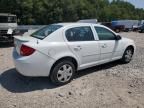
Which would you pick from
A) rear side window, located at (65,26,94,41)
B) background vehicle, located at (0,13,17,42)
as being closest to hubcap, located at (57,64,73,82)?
rear side window, located at (65,26,94,41)

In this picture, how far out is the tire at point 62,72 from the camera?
17.2 ft

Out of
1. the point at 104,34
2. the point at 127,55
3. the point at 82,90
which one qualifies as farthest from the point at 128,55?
the point at 82,90

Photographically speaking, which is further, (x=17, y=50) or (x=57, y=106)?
(x=17, y=50)

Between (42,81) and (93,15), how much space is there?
2359 inches

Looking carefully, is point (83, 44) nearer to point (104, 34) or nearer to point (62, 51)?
point (62, 51)

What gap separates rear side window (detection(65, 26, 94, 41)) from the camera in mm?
5535

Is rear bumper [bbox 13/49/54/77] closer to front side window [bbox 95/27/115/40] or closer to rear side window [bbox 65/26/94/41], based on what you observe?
rear side window [bbox 65/26/94/41]

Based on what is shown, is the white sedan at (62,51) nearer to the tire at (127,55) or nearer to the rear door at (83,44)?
the rear door at (83,44)

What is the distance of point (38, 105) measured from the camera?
14.5ft

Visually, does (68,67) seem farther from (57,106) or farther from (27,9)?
(27,9)

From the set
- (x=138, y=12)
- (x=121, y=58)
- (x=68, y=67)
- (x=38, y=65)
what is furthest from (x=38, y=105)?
(x=138, y=12)

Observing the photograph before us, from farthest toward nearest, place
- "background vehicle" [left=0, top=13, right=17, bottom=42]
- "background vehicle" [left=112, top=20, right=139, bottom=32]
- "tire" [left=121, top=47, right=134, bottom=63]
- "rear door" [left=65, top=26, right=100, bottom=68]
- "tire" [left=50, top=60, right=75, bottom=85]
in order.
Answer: "background vehicle" [left=112, top=20, right=139, bottom=32], "background vehicle" [left=0, top=13, right=17, bottom=42], "tire" [left=121, top=47, right=134, bottom=63], "rear door" [left=65, top=26, right=100, bottom=68], "tire" [left=50, top=60, right=75, bottom=85]

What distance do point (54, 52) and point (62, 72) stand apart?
60 cm

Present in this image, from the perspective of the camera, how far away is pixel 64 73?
5.41 m
